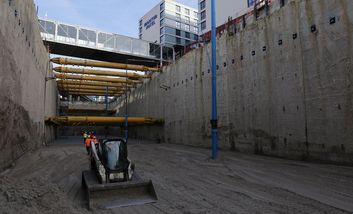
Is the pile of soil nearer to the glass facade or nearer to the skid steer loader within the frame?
the skid steer loader

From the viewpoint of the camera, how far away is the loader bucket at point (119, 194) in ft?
18.6

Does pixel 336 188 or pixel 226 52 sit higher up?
pixel 226 52

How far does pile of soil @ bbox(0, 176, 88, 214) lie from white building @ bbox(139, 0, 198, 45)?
2600 inches

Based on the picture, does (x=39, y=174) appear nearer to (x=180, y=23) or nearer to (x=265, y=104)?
(x=265, y=104)

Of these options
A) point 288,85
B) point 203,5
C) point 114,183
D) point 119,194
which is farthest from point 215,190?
point 203,5

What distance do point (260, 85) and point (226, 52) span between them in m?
4.52

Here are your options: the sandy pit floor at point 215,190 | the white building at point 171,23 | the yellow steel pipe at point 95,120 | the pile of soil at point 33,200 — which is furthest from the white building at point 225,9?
the pile of soil at point 33,200

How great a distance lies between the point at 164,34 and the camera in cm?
7112

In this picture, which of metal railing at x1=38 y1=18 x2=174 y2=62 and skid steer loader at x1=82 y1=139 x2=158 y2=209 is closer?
skid steer loader at x1=82 y1=139 x2=158 y2=209

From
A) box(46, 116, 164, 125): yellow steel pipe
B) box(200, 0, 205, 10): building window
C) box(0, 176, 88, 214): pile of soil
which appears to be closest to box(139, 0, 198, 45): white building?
box(200, 0, 205, 10): building window

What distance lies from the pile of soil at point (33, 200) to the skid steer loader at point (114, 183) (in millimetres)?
457

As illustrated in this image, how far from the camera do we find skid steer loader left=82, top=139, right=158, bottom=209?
18.8ft

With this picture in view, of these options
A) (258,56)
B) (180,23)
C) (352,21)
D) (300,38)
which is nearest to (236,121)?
(258,56)

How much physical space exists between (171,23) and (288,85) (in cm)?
6490
